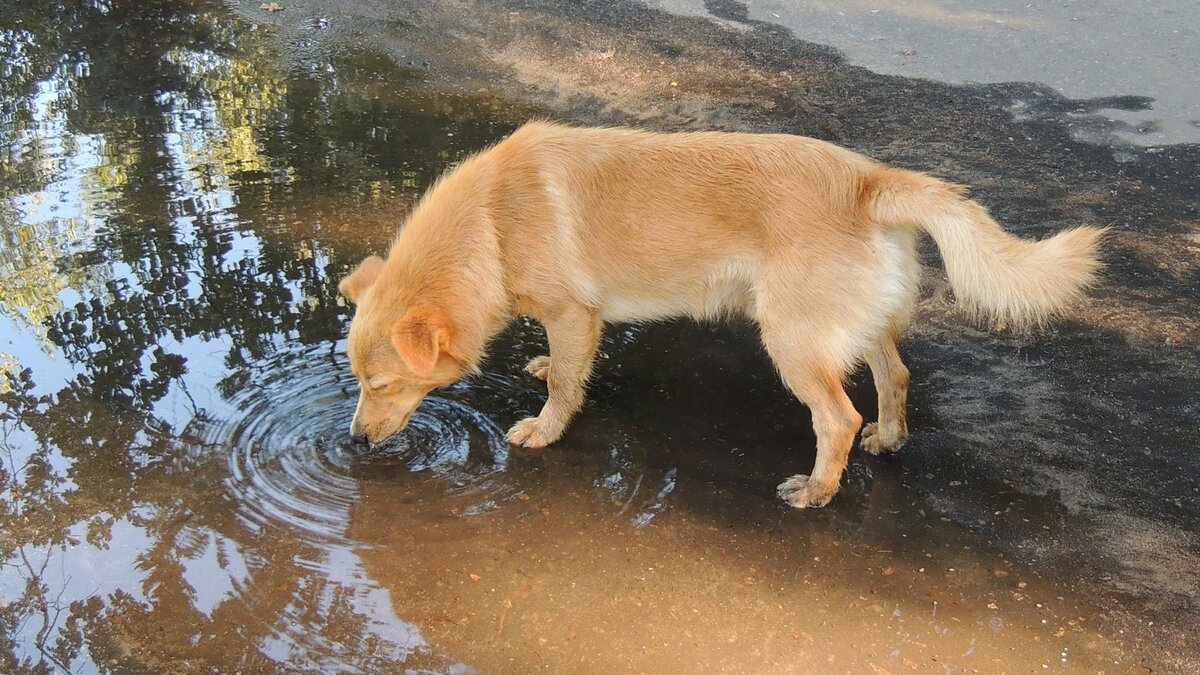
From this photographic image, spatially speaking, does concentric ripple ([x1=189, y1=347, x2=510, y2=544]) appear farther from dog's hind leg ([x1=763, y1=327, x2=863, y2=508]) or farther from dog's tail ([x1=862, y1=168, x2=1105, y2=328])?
dog's tail ([x1=862, y1=168, x2=1105, y2=328])

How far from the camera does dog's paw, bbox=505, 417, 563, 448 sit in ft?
16.0

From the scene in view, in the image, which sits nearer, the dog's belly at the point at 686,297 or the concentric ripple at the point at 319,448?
the concentric ripple at the point at 319,448

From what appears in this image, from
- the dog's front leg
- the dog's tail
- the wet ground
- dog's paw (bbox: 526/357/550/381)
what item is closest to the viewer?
the wet ground

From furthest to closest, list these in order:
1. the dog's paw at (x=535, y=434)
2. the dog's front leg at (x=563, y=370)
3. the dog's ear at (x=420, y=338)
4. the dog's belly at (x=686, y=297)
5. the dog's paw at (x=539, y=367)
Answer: the dog's paw at (x=539, y=367)
the dog's paw at (x=535, y=434)
the dog's front leg at (x=563, y=370)
the dog's belly at (x=686, y=297)
the dog's ear at (x=420, y=338)

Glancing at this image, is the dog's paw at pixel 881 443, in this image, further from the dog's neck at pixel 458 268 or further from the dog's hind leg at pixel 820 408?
the dog's neck at pixel 458 268

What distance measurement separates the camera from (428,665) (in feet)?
11.8

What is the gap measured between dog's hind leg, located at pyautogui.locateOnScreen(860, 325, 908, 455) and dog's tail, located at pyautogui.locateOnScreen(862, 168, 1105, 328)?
61 cm

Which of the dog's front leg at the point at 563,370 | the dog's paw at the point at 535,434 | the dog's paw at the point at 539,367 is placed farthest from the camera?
the dog's paw at the point at 539,367

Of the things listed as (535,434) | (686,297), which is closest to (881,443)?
(686,297)

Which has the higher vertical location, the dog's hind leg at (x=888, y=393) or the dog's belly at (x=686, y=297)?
the dog's belly at (x=686, y=297)

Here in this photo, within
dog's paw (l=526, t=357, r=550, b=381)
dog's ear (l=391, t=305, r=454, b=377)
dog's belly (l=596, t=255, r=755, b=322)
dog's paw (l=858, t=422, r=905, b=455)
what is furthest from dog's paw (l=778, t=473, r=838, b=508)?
dog's ear (l=391, t=305, r=454, b=377)

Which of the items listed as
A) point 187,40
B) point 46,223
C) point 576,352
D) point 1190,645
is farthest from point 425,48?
point 1190,645

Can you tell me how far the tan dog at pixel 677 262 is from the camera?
4.21 metres

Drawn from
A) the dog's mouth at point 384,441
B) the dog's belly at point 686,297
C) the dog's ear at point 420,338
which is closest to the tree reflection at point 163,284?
the dog's mouth at point 384,441
